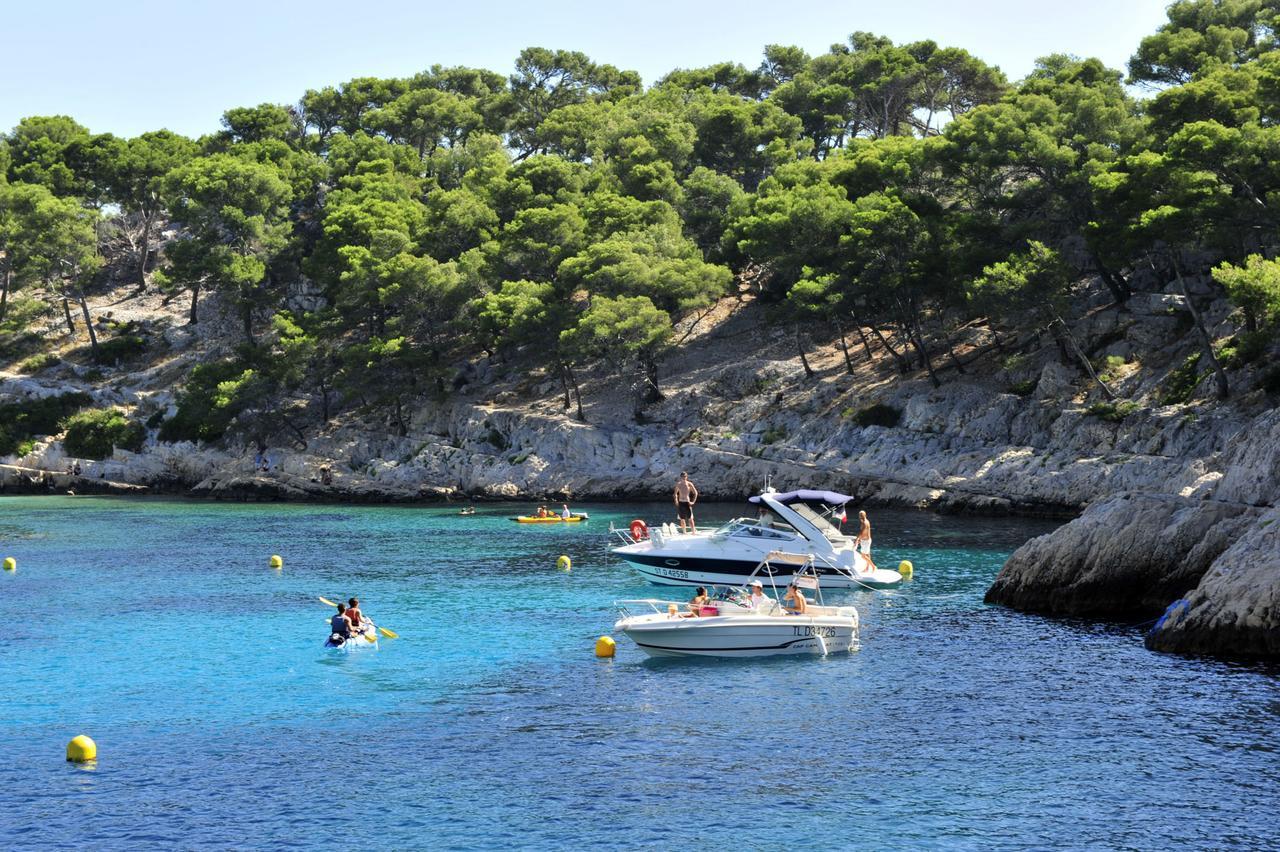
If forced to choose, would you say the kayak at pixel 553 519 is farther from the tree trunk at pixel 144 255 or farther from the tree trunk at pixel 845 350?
the tree trunk at pixel 144 255

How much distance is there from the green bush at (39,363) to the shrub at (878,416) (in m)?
72.7

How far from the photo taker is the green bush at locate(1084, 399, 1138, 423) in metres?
→ 62.8

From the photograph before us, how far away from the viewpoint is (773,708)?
2873 centimetres

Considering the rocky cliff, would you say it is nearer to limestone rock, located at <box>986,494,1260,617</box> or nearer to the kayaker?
limestone rock, located at <box>986,494,1260,617</box>

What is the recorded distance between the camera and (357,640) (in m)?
35.8

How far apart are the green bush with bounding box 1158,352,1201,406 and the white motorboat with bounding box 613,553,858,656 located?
35218mm

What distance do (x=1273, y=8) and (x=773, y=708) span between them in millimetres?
81842

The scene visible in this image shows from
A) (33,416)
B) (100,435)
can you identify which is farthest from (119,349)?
(100,435)

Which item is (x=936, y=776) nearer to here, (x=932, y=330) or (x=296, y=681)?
(x=296, y=681)

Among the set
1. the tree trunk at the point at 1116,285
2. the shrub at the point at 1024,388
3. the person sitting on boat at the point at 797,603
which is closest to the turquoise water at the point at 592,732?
the person sitting on boat at the point at 797,603

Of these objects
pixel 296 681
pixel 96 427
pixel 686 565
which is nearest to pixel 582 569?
pixel 686 565

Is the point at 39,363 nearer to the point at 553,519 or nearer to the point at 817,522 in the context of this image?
the point at 553,519

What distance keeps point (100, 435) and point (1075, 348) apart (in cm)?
7421


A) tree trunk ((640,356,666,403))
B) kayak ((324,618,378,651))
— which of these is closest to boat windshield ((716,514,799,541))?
kayak ((324,618,378,651))
